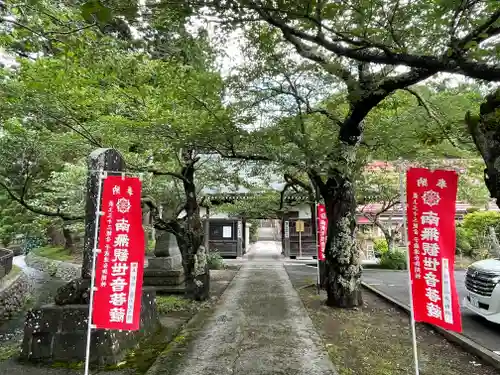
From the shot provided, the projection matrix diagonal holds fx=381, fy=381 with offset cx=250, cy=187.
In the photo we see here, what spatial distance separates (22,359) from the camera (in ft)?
17.1

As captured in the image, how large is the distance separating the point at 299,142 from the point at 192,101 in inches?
91.5

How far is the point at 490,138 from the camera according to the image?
3119mm

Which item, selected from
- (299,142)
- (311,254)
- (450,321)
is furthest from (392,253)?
(450,321)

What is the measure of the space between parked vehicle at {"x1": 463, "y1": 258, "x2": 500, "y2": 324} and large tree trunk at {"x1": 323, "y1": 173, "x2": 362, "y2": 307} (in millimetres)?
2302

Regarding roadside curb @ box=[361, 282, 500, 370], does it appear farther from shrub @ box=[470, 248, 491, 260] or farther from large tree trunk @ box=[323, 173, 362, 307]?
shrub @ box=[470, 248, 491, 260]

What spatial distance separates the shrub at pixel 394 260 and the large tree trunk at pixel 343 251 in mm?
10648

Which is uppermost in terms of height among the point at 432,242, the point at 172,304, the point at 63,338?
the point at 432,242

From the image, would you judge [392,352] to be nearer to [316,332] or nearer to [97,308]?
[316,332]

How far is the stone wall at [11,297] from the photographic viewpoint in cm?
1005

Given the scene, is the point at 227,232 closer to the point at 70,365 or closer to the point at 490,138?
the point at 70,365

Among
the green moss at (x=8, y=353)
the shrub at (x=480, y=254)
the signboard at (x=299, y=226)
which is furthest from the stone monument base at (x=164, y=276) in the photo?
the shrub at (x=480, y=254)

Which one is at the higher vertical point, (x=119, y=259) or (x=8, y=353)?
(x=119, y=259)

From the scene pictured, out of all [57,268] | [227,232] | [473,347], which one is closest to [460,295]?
[473,347]

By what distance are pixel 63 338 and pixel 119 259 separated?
1471 mm
